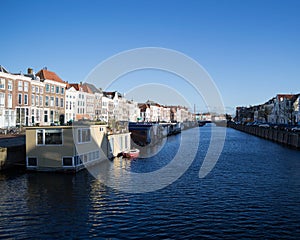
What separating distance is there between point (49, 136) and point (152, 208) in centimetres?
1582

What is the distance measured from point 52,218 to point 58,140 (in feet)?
45.6

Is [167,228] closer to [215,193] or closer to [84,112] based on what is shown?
[215,193]

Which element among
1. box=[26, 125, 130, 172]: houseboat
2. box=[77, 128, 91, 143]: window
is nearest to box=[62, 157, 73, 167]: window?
box=[26, 125, 130, 172]: houseboat

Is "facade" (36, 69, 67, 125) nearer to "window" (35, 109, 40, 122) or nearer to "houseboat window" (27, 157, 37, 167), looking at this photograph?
"window" (35, 109, 40, 122)

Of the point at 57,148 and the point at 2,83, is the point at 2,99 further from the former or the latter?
the point at 57,148

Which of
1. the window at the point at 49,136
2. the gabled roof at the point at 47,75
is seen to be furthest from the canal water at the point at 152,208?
the gabled roof at the point at 47,75

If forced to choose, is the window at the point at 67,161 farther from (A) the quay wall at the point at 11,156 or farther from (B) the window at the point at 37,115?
(B) the window at the point at 37,115

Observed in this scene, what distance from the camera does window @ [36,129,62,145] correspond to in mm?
33500

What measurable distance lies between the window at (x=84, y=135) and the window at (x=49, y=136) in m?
2.01

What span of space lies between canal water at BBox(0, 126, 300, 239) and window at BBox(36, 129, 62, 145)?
3.27 m

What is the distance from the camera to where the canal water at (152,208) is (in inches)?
729

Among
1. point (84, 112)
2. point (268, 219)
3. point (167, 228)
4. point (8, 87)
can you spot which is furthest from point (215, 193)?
point (84, 112)

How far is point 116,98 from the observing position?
14125 cm

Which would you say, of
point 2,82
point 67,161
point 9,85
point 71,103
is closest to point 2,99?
point 2,82
